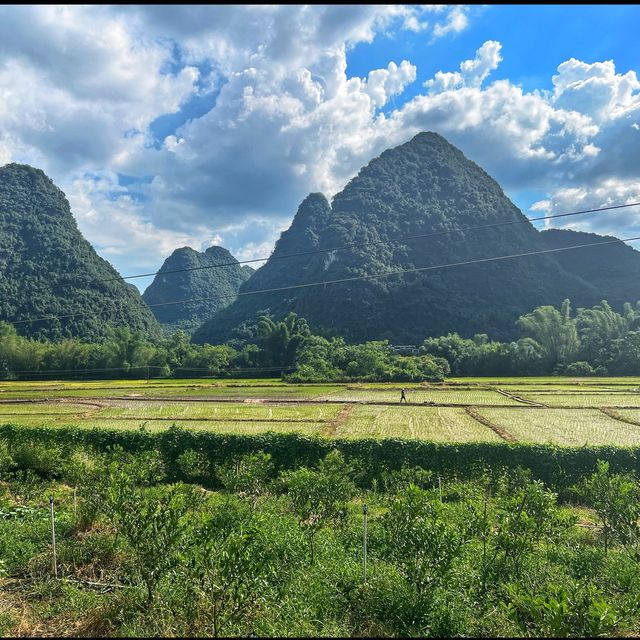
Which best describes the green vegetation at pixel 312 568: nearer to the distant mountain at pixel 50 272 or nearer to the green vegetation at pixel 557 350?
the green vegetation at pixel 557 350

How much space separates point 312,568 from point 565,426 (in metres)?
19.9

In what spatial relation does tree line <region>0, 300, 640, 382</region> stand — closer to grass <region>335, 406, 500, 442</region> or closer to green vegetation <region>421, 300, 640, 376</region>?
green vegetation <region>421, 300, 640, 376</region>

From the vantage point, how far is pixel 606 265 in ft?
310

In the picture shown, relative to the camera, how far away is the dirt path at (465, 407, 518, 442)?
19.0 meters

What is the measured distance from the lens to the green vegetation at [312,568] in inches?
196

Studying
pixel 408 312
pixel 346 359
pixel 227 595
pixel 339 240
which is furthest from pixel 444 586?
pixel 339 240

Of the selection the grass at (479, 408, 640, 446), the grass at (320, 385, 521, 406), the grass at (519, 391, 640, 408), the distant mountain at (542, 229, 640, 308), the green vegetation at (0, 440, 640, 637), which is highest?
the distant mountain at (542, 229, 640, 308)

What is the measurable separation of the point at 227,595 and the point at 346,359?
5079cm

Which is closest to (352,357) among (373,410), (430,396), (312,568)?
(430,396)

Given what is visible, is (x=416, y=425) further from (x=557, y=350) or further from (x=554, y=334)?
(x=554, y=334)

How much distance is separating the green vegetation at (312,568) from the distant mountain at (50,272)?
227 ft

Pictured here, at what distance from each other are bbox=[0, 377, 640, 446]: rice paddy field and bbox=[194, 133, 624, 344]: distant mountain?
103 ft

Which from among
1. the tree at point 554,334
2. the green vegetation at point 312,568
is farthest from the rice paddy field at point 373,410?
the tree at point 554,334

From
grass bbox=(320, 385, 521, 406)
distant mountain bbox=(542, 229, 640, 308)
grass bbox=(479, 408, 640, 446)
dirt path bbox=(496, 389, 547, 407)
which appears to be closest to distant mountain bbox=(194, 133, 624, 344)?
distant mountain bbox=(542, 229, 640, 308)
